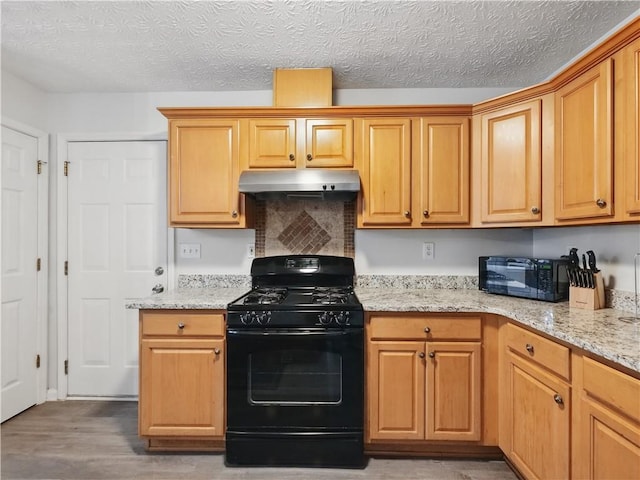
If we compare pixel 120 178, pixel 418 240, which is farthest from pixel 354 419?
pixel 120 178

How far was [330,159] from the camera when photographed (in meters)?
2.26

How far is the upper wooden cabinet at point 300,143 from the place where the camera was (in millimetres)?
2256

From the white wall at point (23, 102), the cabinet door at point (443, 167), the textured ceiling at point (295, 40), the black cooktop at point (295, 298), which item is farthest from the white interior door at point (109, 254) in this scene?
the cabinet door at point (443, 167)

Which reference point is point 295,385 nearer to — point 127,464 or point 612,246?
point 127,464

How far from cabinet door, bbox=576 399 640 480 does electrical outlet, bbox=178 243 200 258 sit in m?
2.45

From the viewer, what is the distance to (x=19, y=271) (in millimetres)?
2484

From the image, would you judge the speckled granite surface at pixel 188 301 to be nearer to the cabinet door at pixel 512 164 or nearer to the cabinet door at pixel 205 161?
the cabinet door at pixel 205 161

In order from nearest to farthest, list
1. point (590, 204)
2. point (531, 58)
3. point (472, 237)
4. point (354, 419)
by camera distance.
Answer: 1. point (590, 204)
2. point (354, 419)
3. point (531, 58)
4. point (472, 237)

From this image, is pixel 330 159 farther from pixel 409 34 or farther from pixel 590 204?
pixel 590 204

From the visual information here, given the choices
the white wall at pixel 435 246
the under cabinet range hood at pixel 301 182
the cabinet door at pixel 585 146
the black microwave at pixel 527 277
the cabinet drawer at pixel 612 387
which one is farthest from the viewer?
the white wall at pixel 435 246

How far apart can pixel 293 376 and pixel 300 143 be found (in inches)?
57.3

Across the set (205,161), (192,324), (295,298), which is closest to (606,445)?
(295,298)

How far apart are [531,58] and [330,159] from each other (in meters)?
1.45

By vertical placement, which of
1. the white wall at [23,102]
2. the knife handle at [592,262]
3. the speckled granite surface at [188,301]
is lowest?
the speckled granite surface at [188,301]
